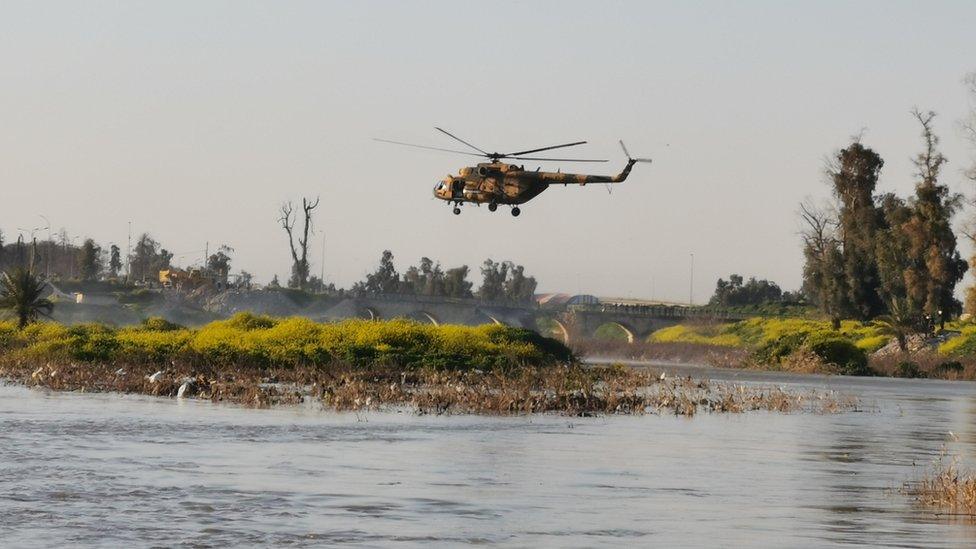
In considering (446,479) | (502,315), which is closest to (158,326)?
(446,479)

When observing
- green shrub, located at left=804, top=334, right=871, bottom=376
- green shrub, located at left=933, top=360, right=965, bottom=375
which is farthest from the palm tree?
green shrub, located at left=933, top=360, right=965, bottom=375

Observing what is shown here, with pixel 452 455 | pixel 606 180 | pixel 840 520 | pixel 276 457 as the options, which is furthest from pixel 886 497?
pixel 606 180

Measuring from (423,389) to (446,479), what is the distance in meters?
23.9

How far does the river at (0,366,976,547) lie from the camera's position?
20.5 metres

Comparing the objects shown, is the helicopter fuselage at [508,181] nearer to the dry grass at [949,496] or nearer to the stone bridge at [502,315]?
the dry grass at [949,496]

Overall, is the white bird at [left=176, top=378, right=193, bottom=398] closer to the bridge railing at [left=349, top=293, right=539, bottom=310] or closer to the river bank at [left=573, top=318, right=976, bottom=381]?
the river bank at [left=573, top=318, right=976, bottom=381]

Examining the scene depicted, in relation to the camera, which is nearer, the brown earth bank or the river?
the river

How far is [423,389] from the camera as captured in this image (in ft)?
166

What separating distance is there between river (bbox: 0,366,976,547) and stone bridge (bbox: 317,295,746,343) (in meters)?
116

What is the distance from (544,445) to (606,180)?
1246 inches

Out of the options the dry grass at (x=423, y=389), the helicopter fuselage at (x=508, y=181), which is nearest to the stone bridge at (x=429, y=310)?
the helicopter fuselage at (x=508, y=181)

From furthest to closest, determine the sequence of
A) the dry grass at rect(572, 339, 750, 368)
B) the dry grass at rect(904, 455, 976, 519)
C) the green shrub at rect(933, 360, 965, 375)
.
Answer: the dry grass at rect(572, 339, 750, 368) < the green shrub at rect(933, 360, 965, 375) < the dry grass at rect(904, 455, 976, 519)

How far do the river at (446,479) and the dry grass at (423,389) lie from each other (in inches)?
68.6

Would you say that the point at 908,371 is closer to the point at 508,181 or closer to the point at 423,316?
the point at 508,181
